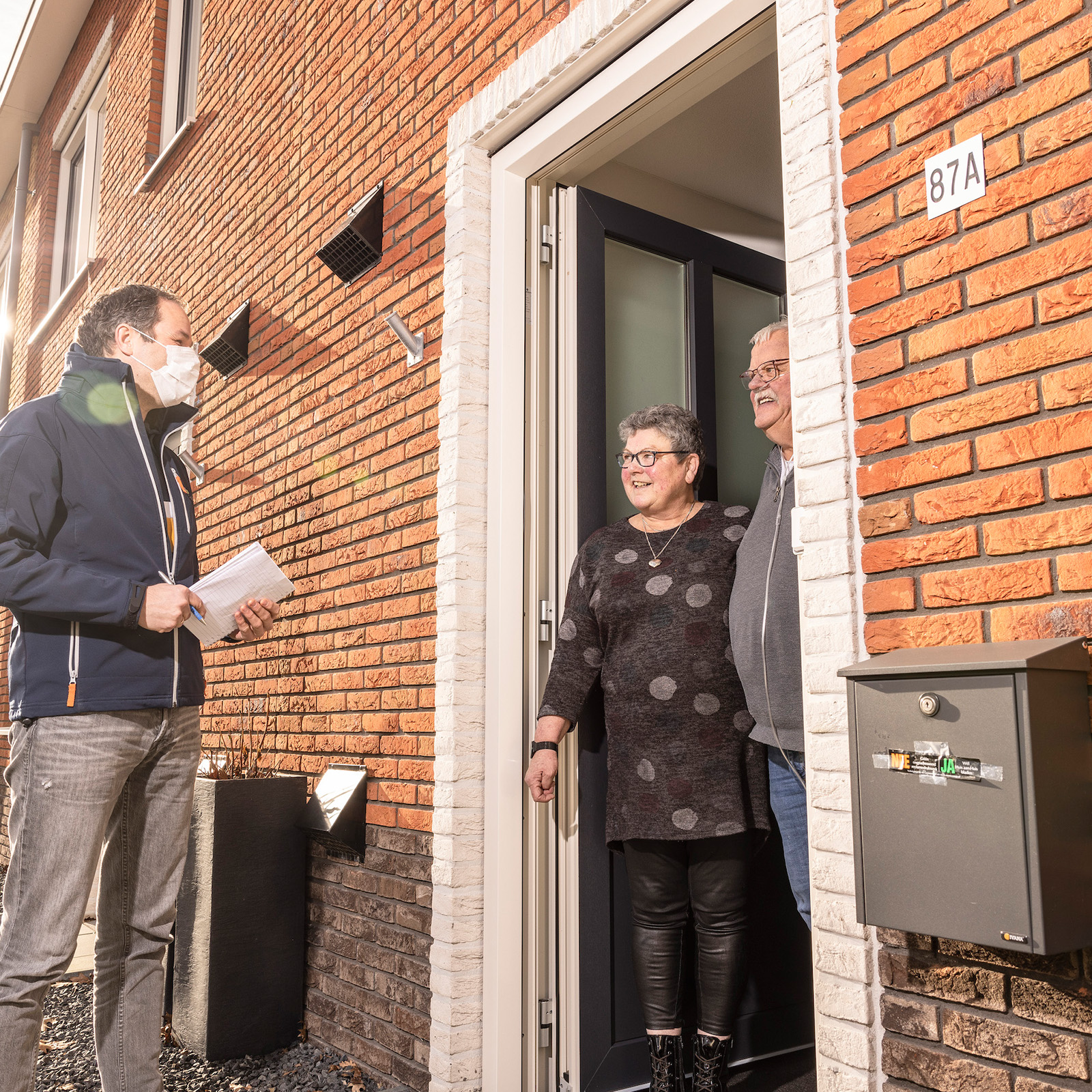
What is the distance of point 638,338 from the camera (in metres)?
3.44

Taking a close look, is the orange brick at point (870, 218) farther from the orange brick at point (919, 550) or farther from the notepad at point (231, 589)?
the notepad at point (231, 589)

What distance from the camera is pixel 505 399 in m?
3.15

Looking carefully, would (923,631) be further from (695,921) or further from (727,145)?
(727,145)

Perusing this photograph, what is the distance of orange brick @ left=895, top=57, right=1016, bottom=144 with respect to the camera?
1.67 metres

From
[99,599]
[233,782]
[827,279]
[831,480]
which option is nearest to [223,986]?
[233,782]

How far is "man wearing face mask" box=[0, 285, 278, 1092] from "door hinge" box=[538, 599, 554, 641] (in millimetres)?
916

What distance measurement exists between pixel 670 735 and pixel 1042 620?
49.4 inches

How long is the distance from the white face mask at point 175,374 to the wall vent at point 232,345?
201 cm

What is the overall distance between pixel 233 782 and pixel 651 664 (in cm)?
166

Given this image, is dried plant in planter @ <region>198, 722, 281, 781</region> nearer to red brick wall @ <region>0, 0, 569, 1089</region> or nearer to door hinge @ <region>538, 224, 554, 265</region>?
red brick wall @ <region>0, 0, 569, 1089</region>

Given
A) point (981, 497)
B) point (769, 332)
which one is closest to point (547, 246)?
point (769, 332)

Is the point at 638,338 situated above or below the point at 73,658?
above

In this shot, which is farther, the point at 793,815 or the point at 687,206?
the point at 687,206

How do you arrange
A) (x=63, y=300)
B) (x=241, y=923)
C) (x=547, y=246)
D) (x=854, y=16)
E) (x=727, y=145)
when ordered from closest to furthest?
(x=854, y=16), (x=547, y=246), (x=241, y=923), (x=727, y=145), (x=63, y=300)
